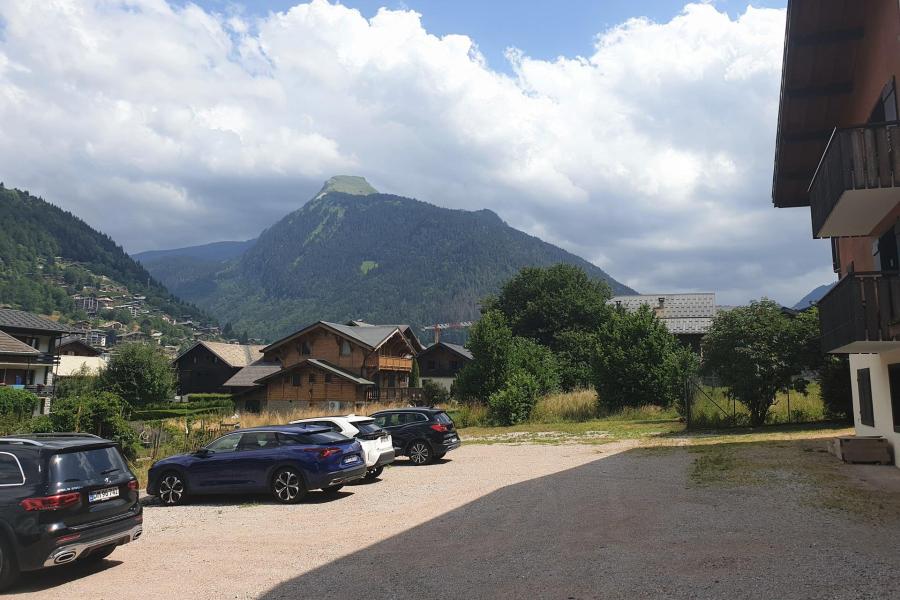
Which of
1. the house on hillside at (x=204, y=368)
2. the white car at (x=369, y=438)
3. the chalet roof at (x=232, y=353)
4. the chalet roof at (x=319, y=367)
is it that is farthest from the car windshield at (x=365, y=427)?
the chalet roof at (x=232, y=353)

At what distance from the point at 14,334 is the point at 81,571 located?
6274 centimetres

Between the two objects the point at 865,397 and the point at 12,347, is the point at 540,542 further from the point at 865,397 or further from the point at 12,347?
the point at 12,347

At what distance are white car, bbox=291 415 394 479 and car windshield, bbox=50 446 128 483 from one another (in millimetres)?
6369

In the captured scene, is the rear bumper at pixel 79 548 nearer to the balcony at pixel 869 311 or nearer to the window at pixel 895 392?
the balcony at pixel 869 311

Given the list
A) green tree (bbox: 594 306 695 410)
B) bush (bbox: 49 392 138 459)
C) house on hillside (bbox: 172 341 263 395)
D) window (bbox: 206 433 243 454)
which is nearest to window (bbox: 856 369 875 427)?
green tree (bbox: 594 306 695 410)

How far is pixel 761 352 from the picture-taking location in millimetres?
22984

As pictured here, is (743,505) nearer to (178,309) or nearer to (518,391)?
(518,391)

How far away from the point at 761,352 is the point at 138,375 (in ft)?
158

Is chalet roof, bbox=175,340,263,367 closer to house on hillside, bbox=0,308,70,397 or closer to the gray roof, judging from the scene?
Result: house on hillside, bbox=0,308,70,397

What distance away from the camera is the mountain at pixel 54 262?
138625 mm

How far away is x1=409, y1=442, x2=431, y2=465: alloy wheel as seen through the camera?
60.4 ft

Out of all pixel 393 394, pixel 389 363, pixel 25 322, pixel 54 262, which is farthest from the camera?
pixel 54 262

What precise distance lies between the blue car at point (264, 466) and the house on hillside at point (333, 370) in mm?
34825

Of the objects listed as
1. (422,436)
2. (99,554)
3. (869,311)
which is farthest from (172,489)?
(869,311)
